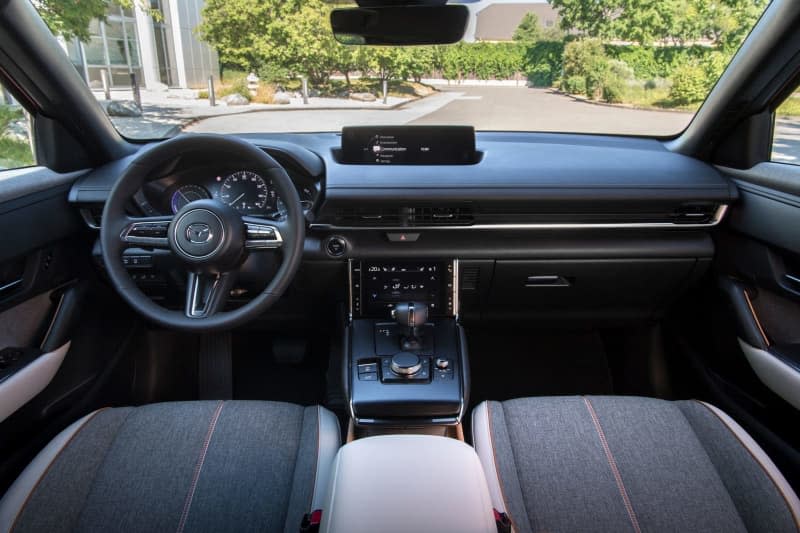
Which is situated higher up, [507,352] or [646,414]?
[646,414]

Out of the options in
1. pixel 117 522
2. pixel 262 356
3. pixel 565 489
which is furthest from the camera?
pixel 262 356

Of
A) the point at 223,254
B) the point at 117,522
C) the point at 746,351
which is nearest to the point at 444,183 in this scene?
the point at 223,254

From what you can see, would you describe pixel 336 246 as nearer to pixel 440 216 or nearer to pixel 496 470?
pixel 440 216

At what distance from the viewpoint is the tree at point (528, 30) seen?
8.23 ft

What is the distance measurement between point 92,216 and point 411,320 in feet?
4.47

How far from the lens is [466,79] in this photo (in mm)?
2607

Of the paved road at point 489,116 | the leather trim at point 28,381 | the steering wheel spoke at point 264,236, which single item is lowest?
the leather trim at point 28,381

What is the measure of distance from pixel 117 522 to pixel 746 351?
89.0 inches

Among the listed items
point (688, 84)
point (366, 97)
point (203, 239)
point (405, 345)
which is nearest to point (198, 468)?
point (203, 239)

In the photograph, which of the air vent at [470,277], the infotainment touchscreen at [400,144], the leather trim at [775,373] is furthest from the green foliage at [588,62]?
the leather trim at [775,373]

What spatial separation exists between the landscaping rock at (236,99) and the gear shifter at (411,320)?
3.89 ft

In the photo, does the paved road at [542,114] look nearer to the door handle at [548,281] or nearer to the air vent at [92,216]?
the door handle at [548,281]

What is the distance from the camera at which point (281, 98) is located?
264 cm

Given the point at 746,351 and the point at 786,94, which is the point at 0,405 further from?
the point at 786,94
